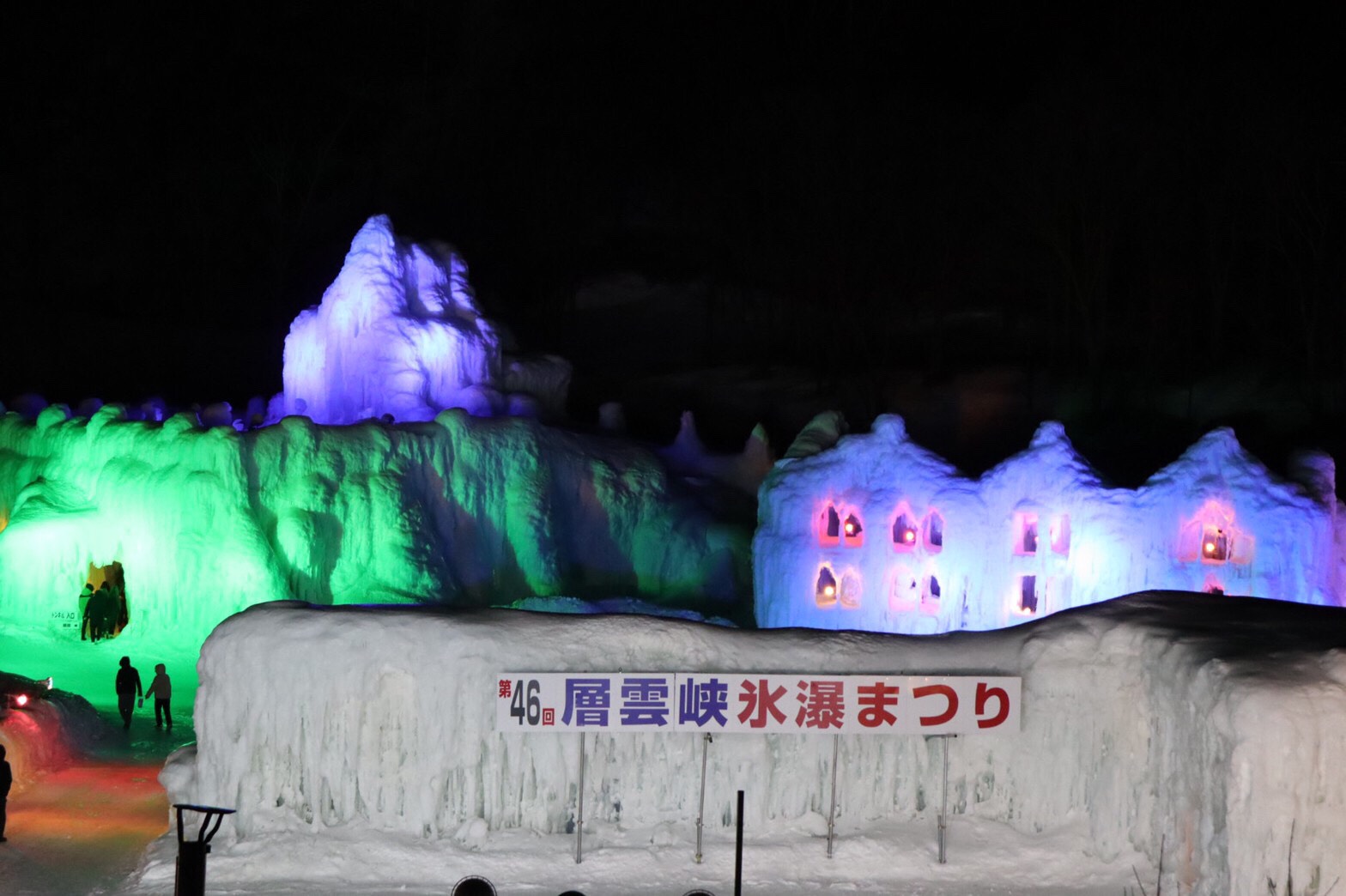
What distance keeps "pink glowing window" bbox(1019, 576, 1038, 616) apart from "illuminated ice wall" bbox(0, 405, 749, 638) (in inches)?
308

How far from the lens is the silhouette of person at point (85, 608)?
2497 cm

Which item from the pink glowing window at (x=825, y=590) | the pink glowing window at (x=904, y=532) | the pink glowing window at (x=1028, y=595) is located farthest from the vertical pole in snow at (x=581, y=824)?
the pink glowing window at (x=1028, y=595)

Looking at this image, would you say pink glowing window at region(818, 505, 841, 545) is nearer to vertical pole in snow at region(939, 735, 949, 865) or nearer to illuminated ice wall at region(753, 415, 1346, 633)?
illuminated ice wall at region(753, 415, 1346, 633)

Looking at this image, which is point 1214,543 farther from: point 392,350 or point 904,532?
point 392,350

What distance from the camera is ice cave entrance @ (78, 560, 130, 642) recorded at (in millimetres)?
24953

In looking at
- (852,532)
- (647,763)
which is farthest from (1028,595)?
(647,763)

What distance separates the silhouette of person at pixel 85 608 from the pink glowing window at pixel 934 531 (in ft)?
51.4

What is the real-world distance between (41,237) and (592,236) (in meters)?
20.0

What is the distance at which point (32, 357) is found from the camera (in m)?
44.4

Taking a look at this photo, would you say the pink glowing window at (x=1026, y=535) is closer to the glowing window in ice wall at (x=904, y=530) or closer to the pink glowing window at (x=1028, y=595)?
the pink glowing window at (x=1028, y=595)

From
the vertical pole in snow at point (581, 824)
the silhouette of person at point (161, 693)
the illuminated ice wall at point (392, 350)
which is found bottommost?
the vertical pole in snow at point (581, 824)

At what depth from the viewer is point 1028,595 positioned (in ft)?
78.0

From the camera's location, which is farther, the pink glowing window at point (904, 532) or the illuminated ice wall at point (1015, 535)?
the pink glowing window at point (904, 532)

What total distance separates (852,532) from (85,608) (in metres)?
14.5
